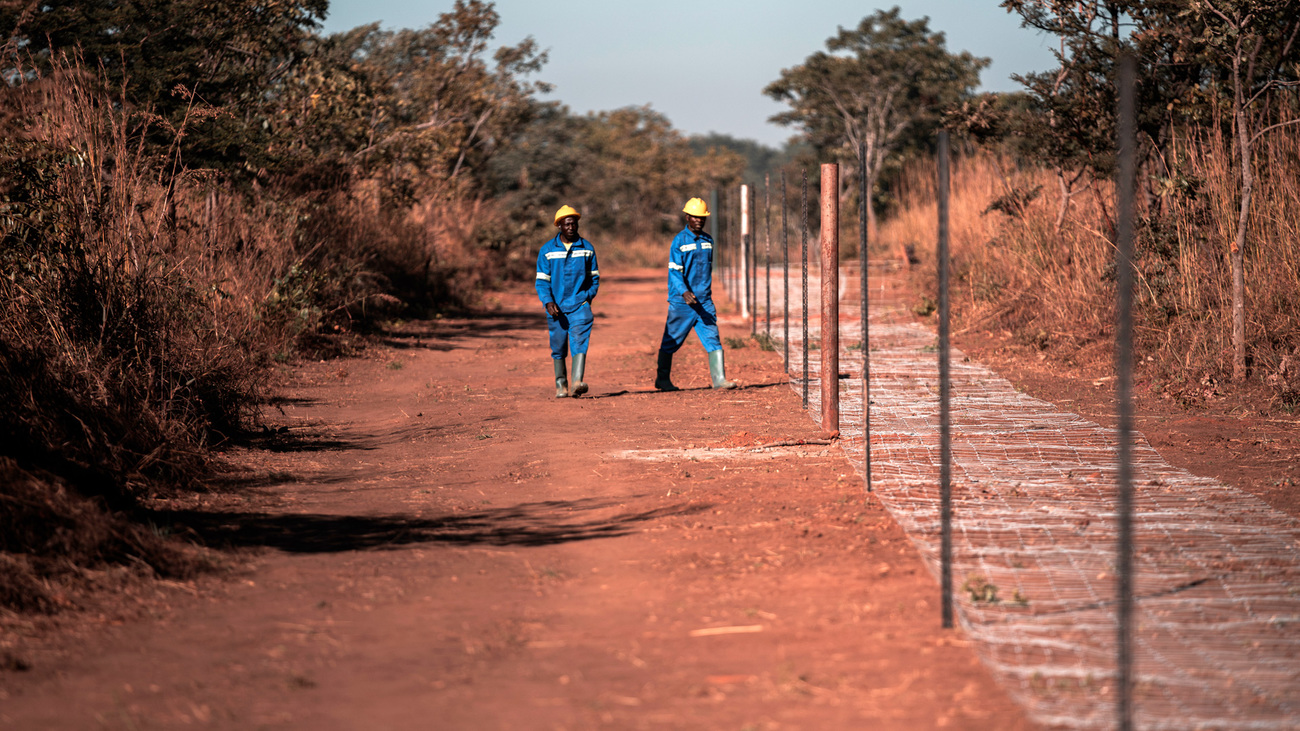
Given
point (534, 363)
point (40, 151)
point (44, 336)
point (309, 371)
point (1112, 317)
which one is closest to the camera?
point (44, 336)

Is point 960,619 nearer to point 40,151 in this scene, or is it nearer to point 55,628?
point 55,628

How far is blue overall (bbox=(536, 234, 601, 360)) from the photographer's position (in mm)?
10336

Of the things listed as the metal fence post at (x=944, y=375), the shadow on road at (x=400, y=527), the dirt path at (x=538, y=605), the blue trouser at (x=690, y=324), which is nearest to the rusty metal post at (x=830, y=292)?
the dirt path at (x=538, y=605)

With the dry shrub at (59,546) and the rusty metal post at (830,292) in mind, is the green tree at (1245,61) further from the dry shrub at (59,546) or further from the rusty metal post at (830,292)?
the dry shrub at (59,546)

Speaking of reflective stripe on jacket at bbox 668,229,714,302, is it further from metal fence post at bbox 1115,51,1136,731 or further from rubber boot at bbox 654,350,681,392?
metal fence post at bbox 1115,51,1136,731

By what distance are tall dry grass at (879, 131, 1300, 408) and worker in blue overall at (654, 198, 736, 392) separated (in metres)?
3.94

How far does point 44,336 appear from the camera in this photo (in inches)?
265

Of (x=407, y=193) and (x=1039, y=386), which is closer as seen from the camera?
(x=1039, y=386)

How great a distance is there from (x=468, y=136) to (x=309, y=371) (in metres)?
16.8

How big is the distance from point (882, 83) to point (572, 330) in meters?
35.2

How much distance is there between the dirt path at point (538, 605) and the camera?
11.5 ft

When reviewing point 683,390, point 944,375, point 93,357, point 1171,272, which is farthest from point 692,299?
point 944,375

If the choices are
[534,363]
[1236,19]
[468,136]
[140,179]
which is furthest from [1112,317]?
[468,136]

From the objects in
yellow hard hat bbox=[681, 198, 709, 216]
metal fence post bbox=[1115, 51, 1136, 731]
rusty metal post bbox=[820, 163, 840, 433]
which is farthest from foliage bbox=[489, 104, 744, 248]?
metal fence post bbox=[1115, 51, 1136, 731]
